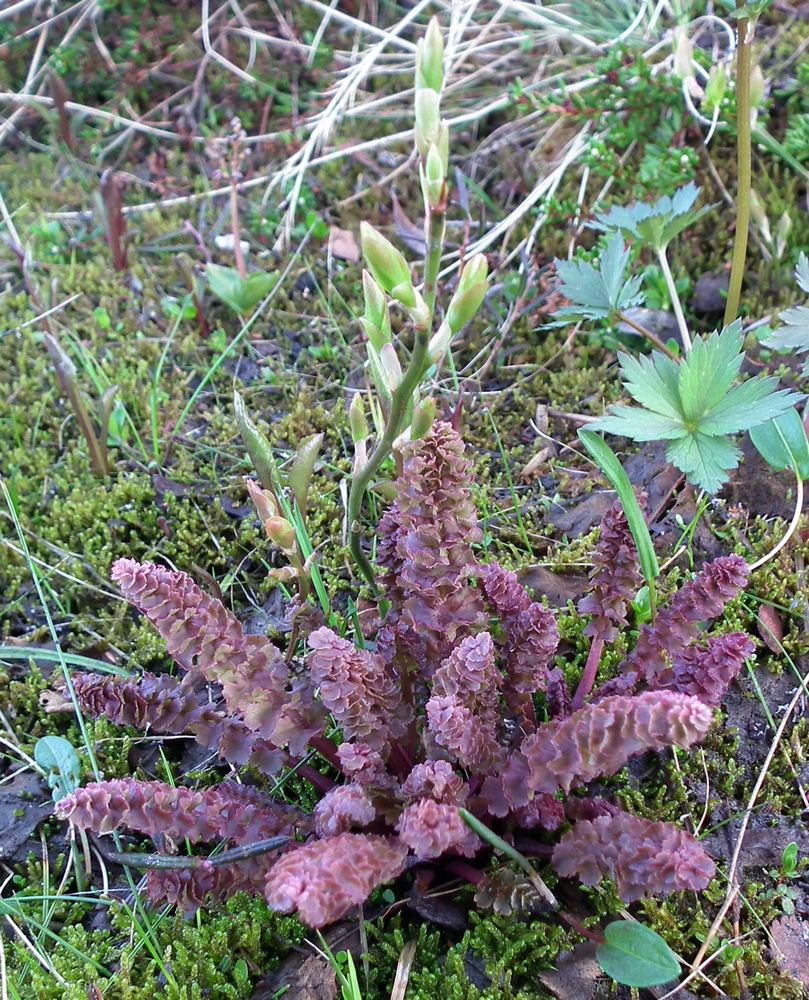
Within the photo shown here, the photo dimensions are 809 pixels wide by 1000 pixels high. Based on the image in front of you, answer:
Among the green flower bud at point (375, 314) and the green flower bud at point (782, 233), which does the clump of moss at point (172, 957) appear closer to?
the green flower bud at point (375, 314)

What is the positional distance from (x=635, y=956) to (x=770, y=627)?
100 cm

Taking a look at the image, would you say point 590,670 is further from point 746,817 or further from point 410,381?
point 410,381

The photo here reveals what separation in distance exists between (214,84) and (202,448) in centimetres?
252

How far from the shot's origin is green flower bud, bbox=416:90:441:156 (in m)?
1.49

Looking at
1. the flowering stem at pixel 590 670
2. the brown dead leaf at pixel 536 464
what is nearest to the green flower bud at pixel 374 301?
the flowering stem at pixel 590 670

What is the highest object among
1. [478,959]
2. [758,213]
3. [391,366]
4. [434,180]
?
[434,180]

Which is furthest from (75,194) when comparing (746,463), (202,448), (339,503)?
(746,463)

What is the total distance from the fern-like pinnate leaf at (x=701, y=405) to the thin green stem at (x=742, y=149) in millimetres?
590

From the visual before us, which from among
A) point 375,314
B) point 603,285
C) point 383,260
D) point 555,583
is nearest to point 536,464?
point 555,583

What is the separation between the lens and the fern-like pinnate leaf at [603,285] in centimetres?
233

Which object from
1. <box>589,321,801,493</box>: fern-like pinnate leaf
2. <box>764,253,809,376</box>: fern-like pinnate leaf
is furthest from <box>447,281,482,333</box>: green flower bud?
<box>764,253,809,376</box>: fern-like pinnate leaf

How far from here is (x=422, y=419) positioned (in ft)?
5.93

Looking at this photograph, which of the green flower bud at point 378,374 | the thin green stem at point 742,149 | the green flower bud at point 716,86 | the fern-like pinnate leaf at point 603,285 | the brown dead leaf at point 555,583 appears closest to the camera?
the green flower bud at point 378,374

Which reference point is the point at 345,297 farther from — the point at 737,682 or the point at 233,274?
the point at 737,682
